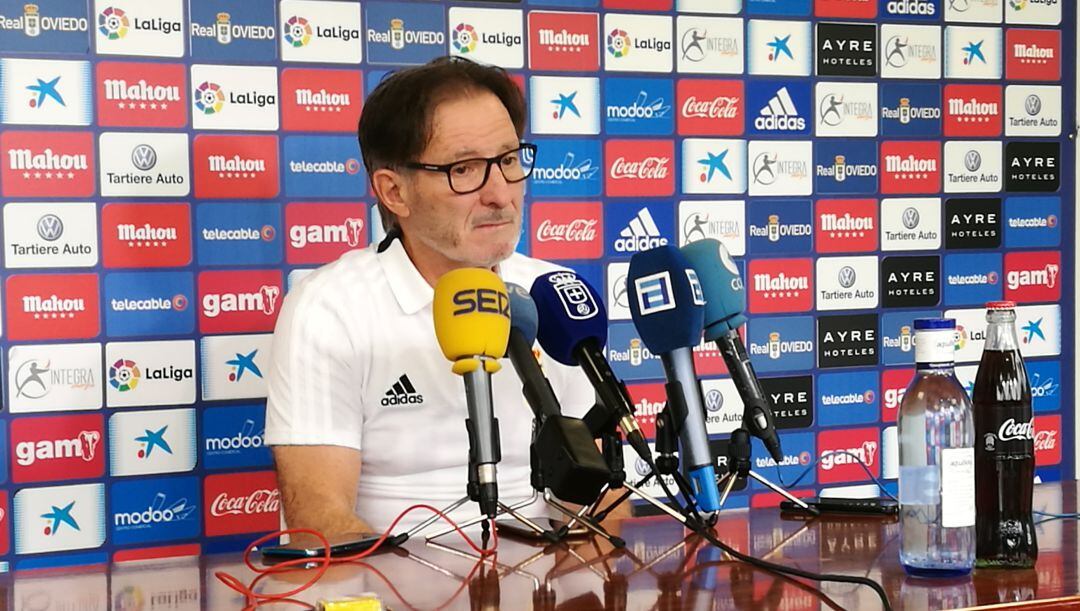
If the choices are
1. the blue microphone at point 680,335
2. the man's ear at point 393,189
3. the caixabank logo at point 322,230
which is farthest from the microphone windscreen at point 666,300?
the caixabank logo at point 322,230

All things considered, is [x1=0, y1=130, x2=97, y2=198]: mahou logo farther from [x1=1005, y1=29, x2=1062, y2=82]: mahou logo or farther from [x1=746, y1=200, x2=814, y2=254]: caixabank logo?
[x1=1005, y1=29, x2=1062, y2=82]: mahou logo

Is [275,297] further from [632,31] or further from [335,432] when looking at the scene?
[632,31]

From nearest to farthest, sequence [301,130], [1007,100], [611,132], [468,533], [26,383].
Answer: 1. [468,533]
2. [26,383]
3. [301,130]
4. [611,132]
5. [1007,100]

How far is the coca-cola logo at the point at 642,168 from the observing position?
289 centimetres

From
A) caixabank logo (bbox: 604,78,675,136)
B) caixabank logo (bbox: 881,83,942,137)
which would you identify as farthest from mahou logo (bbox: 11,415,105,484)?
caixabank logo (bbox: 881,83,942,137)

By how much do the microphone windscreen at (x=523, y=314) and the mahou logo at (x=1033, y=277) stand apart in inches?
84.4

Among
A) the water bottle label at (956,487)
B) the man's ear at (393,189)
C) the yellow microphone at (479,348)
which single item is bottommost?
the water bottle label at (956,487)

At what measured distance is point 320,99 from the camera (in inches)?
105

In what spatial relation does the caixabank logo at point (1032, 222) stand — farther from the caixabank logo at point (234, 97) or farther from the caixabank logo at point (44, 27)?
the caixabank logo at point (44, 27)

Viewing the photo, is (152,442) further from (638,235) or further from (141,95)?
(638,235)

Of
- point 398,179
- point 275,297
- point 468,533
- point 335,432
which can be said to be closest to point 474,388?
point 468,533

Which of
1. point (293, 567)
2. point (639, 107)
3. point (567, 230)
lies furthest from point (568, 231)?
point (293, 567)

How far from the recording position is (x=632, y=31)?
2.89 metres

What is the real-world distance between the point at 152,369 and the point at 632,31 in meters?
1.32
